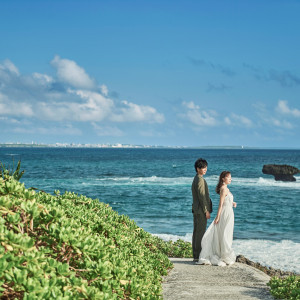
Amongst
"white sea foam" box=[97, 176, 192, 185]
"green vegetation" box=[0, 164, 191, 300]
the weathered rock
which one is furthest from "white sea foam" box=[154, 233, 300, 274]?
the weathered rock

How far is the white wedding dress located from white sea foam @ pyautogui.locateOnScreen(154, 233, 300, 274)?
668cm

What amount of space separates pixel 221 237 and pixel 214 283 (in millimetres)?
1854

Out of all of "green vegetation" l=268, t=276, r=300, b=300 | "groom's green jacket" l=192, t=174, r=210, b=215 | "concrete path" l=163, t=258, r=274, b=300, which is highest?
"groom's green jacket" l=192, t=174, r=210, b=215

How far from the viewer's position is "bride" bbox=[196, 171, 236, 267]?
351 inches

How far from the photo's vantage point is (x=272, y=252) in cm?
1712

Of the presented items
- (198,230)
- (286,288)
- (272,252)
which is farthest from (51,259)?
(272,252)

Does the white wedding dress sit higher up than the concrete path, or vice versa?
the white wedding dress

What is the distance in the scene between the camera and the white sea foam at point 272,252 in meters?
15.3

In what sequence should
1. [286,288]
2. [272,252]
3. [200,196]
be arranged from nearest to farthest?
[286,288] < [200,196] < [272,252]

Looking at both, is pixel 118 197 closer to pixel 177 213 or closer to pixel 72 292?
pixel 177 213

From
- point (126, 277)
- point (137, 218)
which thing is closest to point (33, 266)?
point (126, 277)

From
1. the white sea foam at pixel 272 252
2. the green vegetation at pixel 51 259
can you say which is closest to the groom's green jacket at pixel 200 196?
the green vegetation at pixel 51 259

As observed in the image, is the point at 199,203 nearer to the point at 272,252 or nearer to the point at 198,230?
the point at 198,230

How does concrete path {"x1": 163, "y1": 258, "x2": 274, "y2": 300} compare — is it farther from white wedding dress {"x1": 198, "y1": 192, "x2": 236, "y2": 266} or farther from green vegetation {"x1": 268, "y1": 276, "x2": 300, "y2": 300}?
white wedding dress {"x1": 198, "y1": 192, "x2": 236, "y2": 266}
